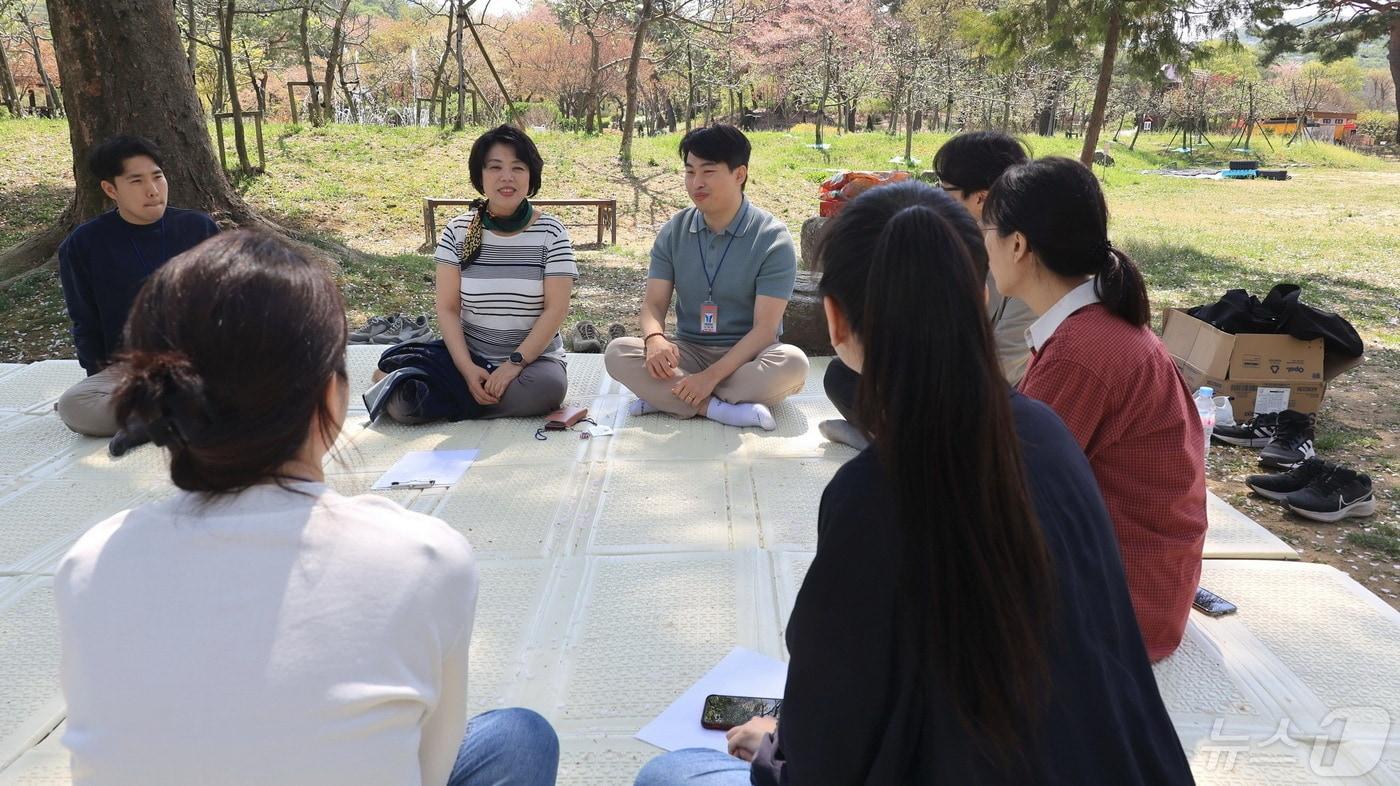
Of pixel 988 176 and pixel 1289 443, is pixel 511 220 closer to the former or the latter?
pixel 988 176

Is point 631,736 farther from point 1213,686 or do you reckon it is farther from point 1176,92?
point 1176,92

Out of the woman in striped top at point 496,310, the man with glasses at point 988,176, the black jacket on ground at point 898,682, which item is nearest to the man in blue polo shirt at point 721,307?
the woman in striped top at point 496,310

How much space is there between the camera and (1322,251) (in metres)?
9.25

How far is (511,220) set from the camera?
3.63 m

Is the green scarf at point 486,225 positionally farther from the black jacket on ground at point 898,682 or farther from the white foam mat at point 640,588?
the black jacket on ground at point 898,682

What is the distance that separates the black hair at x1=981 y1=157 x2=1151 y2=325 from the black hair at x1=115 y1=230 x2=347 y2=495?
53.2 inches

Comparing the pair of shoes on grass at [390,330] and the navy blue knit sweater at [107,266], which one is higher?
the navy blue knit sweater at [107,266]

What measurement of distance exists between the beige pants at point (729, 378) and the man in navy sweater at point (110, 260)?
1662 millimetres

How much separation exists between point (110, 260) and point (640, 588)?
2.36 meters

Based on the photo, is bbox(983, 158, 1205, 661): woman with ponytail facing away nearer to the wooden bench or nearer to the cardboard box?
the cardboard box

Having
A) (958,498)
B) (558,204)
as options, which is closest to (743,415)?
(958,498)

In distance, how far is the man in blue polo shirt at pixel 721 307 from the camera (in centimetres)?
358

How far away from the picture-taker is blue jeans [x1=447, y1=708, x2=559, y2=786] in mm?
1289

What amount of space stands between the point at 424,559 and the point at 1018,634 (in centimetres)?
60
